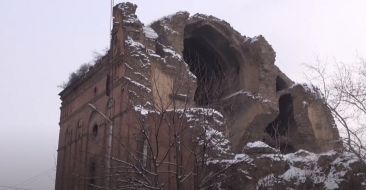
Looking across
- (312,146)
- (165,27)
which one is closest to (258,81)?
(312,146)

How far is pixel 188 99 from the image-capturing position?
15.4m

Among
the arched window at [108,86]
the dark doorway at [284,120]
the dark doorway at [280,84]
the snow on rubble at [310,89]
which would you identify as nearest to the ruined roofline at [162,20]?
the arched window at [108,86]

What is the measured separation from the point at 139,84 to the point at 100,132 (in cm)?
323

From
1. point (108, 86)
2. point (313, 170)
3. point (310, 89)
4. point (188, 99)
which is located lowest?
point (313, 170)

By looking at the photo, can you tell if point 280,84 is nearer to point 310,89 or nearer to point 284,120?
point 310,89

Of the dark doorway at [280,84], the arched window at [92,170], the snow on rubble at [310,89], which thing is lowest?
the arched window at [92,170]

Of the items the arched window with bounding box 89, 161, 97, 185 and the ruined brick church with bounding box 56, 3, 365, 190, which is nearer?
the ruined brick church with bounding box 56, 3, 365, 190

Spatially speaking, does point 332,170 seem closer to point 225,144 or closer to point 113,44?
point 225,144

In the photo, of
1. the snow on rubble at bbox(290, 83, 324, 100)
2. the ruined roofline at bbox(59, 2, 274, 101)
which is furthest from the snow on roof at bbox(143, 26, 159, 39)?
the snow on rubble at bbox(290, 83, 324, 100)

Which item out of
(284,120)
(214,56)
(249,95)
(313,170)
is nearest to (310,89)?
(284,120)

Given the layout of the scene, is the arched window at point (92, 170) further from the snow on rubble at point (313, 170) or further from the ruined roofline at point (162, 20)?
the snow on rubble at point (313, 170)

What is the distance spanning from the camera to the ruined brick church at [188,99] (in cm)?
1508

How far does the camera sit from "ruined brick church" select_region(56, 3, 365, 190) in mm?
15080

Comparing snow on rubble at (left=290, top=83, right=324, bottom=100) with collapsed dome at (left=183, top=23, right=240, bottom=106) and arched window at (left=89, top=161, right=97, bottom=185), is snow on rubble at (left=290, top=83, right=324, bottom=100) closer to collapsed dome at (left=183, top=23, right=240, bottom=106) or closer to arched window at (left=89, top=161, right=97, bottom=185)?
collapsed dome at (left=183, top=23, right=240, bottom=106)
